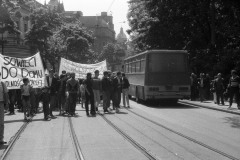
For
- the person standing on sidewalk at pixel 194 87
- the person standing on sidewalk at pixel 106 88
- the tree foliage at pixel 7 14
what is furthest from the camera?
the person standing on sidewalk at pixel 194 87

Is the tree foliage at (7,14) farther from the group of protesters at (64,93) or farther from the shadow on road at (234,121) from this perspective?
A: the shadow on road at (234,121)

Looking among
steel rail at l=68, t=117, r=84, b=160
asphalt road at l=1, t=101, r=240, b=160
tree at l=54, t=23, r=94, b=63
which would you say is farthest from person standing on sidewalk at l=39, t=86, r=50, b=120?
tree at l=54, t=23, r=94, b=63

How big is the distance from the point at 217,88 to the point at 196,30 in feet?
40.8

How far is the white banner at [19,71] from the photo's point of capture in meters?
15.0

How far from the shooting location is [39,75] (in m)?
15.9


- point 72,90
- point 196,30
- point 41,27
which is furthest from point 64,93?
point 41,27

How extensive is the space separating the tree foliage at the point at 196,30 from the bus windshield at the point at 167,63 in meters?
5.86

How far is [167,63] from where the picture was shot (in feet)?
72.8

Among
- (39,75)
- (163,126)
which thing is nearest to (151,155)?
(163,126)

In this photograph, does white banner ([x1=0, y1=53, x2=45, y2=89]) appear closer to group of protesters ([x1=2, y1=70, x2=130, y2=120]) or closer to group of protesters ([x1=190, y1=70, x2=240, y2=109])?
group of protesters ([x1=2, y1=70, x2=130, y2=120])

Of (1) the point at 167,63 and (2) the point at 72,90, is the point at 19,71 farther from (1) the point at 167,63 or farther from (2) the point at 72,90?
(1) the point at 167,63

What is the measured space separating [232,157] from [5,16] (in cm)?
1868

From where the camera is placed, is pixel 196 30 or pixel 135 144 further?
pixel 196 30

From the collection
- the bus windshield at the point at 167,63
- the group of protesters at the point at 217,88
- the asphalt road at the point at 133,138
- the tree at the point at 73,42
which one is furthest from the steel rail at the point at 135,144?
the tree at the point at 73,42
